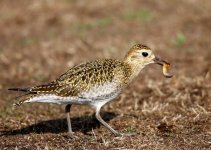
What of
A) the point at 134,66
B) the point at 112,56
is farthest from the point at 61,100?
the point at 112,56

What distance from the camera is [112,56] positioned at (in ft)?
47.9

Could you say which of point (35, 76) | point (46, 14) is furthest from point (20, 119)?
point (46, 14)

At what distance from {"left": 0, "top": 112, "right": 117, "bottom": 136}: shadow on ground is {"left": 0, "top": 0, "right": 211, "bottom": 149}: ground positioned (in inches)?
0.7

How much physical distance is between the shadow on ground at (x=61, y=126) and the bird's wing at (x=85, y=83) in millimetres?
1036

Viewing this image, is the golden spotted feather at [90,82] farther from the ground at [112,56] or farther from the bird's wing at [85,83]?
the ground at [112,56]

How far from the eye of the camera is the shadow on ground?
9.48m

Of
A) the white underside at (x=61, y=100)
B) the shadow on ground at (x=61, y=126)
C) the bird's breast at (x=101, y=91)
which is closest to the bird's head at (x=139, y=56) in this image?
the bird's breast at (x=101, y=91)

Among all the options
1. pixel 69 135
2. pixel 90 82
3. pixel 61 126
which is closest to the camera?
pixel 90 82

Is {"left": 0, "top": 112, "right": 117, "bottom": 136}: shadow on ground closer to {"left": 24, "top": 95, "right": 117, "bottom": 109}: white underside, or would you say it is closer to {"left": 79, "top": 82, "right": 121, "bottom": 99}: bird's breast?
{"left": 24, "top": 95, "right": 117, "bottom": 109}: white underside

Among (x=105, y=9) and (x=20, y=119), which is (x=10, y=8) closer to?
(x=105, y=9)

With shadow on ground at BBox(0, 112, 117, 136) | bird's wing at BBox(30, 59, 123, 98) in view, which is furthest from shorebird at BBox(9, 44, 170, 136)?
shadow on ground at BBox(0, 112, 117, 136)

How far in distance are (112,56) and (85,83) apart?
19.3 feet

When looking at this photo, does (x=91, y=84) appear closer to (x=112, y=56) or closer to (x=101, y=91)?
(x=101, y=91)

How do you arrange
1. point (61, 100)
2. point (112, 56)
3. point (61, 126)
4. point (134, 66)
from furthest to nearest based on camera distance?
1. point (112, 56)
2. point (61, 126)
3. point (134, 66)
4. point (61, 100)
